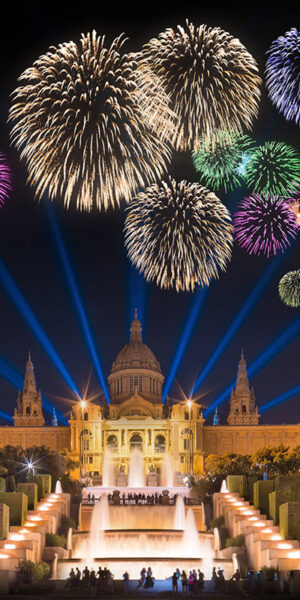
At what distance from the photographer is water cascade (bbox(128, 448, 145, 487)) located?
113 m

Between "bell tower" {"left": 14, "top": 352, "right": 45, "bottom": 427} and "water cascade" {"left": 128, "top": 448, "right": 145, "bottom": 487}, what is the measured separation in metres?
17.4

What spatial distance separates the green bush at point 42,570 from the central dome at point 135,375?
296 ft

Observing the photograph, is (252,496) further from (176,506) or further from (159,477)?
(159,477)

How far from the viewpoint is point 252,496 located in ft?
212

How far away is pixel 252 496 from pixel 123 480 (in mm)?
37976

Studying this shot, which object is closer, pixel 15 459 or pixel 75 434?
pixel 15 459

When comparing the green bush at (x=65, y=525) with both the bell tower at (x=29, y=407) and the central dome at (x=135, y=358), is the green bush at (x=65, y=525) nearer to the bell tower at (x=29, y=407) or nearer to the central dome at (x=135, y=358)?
the bell tower at (x=29, y=407)

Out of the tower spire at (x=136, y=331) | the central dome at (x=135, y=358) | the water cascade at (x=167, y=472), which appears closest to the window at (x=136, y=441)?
the water cascade at (x=167, y=472)

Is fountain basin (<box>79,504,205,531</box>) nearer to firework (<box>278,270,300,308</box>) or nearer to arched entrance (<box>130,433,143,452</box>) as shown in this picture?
firework (<box>278,270,300,308</box>)

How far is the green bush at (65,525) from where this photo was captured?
196 ft

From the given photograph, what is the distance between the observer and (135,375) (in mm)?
→ 141875

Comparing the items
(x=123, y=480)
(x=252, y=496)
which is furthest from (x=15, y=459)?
(x=252, y=496)

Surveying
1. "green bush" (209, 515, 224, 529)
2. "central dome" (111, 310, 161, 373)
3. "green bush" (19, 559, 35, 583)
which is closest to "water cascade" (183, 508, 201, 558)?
"green bush" (209, 515, 224, 529)

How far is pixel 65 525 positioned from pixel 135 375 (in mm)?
80736
